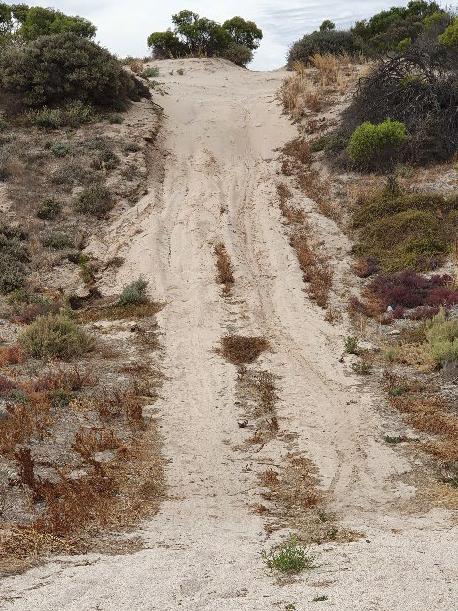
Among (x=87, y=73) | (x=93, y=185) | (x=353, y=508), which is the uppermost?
(x=87, y=73)

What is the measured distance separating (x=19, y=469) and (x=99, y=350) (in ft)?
16.6

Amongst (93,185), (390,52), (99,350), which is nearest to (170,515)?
(99,350)

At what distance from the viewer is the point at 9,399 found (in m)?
10.7

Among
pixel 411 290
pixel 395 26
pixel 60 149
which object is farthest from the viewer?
pixel 395 26

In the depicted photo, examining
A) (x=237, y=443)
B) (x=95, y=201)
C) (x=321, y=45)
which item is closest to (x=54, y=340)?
(x=237, y=443)

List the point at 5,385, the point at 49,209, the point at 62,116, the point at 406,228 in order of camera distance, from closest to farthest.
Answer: the point at 5,385, the point at 406,228, the point at 49,209, the point at 62,116

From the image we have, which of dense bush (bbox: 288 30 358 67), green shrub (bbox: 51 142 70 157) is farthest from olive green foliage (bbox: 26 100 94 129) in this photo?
dense bush (bbox: 288 30 358 67)

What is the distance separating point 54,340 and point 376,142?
1242 cm

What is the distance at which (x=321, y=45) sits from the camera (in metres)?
34.4

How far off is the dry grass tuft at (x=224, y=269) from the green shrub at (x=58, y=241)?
4071 mm

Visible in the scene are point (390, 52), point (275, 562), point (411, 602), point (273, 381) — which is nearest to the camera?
point (411, 602)

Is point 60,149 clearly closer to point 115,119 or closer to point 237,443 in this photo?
point 115,119

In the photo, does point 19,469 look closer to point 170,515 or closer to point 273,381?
point 170,515

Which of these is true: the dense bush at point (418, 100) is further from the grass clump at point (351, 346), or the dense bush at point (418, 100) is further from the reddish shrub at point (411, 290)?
the grass clump at point (351, 346)
